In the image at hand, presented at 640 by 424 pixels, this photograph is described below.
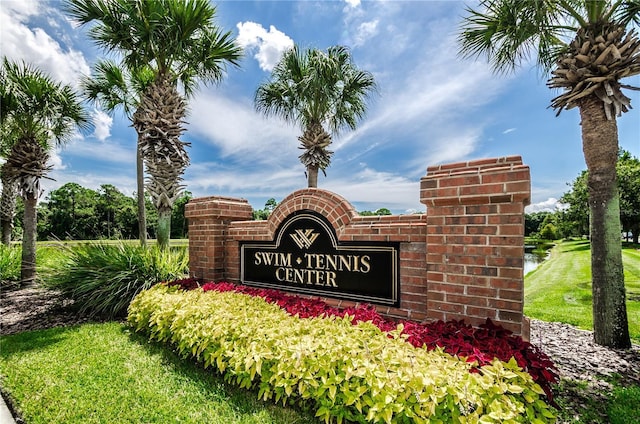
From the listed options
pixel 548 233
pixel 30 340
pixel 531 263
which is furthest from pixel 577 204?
pixel 30 340

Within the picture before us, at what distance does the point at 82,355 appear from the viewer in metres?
3.58

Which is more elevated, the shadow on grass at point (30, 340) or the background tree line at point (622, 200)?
the background tree line at point (622, 200)

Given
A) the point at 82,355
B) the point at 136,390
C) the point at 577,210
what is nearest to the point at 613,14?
the point at 136,390

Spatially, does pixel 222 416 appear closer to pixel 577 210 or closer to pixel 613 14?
pixel 613 14

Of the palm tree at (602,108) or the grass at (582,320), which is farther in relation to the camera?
the palm tree at (602,108)

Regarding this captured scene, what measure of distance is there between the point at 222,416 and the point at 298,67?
1015 cm

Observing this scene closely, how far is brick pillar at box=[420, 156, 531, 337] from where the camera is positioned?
2.54 meters

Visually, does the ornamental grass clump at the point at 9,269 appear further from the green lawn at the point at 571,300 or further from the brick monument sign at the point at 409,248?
the green lawn at the point at 571,300

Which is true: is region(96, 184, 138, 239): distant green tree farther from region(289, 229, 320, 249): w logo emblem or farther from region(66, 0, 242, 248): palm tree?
region(289, 229, 320, 249): w logo emblem

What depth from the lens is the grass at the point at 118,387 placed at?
7.98ft

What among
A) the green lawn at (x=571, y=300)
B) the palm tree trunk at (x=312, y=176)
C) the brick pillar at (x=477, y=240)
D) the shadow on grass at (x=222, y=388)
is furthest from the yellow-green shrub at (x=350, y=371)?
the palm tree trunk at (x=312, y=176)

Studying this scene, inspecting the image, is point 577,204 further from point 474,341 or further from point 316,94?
A: point 474,341

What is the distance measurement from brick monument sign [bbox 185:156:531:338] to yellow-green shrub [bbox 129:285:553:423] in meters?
0.71

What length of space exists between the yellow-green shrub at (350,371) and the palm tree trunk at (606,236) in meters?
3.40
